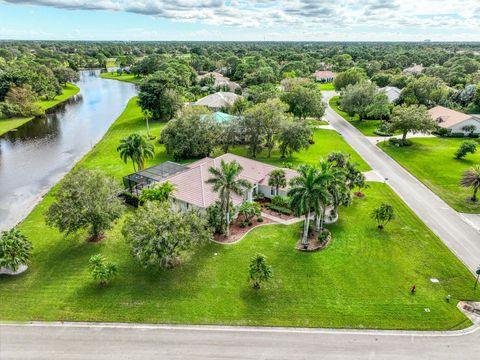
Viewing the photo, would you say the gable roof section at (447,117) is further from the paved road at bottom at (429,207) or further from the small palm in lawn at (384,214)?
the small palm in lawn at (384,214)

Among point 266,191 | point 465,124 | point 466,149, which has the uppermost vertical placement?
point 465,124

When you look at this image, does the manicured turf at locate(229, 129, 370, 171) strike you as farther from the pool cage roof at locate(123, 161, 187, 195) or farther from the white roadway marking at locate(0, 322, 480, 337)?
the white roadway marking at locate(0, 322, 480, 337)

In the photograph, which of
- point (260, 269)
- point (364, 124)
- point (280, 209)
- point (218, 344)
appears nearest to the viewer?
point (218, 344)

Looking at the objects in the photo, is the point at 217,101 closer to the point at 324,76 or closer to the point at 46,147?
the point at 46,147

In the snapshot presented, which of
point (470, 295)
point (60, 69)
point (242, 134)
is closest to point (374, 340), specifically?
point (470, 295)

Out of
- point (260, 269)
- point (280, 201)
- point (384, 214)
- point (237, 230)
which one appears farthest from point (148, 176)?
point (384, 214)

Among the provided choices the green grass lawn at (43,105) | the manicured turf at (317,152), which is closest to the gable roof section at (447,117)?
the manicured turf at (317,152)
